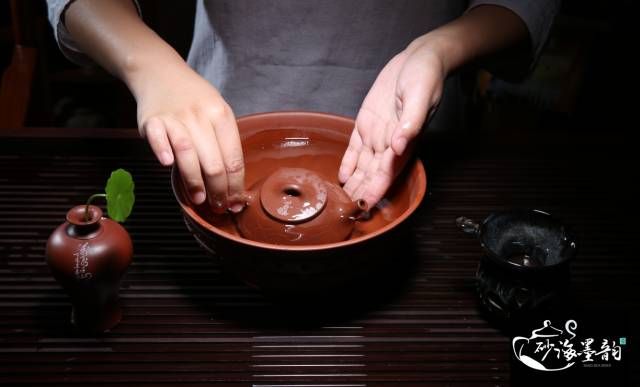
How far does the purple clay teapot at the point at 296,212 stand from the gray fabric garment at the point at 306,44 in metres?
0.62

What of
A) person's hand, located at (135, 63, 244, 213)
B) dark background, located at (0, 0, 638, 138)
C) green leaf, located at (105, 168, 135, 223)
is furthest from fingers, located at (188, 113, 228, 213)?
dark background, located at (0, 0, 638, 138)

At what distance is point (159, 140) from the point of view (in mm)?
993

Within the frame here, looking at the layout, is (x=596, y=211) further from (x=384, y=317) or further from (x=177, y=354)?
(x=177, y=354)

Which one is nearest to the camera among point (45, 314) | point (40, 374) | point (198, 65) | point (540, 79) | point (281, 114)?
point (40, 374)

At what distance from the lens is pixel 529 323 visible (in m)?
0.98

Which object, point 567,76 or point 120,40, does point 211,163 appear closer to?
point 120,40

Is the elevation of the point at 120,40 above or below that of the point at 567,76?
above

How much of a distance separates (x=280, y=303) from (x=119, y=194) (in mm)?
316

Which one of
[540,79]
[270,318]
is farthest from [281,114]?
[540,79]

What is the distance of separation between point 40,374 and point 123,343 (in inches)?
4.8

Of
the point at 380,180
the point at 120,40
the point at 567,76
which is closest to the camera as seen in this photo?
the point at 380,180

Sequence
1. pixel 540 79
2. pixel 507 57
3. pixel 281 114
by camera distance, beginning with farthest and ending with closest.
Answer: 1. pixel 540 79
2. pixel 507 57
3. pixel 281 114

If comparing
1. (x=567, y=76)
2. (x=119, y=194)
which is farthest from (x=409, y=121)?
(x=567, y=76)

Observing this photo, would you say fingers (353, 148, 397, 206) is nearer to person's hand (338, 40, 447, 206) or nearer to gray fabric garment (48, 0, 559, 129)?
person's hand (338, 40, 447, 206)
